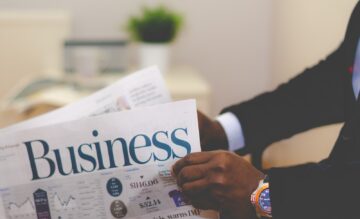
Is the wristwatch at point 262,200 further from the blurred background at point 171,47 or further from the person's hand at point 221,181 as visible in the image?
the blurred background at point 171,47

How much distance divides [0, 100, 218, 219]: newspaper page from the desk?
87 cm

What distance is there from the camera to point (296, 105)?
919 millimetres

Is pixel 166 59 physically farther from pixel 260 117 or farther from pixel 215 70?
pixel 260 117

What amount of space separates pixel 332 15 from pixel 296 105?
521 mm

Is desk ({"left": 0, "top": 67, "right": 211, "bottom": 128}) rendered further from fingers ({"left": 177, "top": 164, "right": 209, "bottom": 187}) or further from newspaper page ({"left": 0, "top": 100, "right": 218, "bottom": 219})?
fingers ({"left": 177, "top": 164, "right": 209, "bottom": 187})

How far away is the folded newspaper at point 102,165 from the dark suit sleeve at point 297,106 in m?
0.31

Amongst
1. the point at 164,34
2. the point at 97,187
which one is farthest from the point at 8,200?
the point at 164,34

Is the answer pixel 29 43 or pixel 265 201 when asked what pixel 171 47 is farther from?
pixel 265 201

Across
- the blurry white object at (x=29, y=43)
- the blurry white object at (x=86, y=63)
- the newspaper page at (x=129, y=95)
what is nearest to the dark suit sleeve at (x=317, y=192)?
the newspaper page at (x=129, y=95)

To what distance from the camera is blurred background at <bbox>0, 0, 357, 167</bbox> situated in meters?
2.00

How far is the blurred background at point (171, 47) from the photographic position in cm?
200

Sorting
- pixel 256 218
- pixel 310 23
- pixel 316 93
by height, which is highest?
pixel 310 23

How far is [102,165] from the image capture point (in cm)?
64

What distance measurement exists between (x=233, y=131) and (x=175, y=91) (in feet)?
2.96
